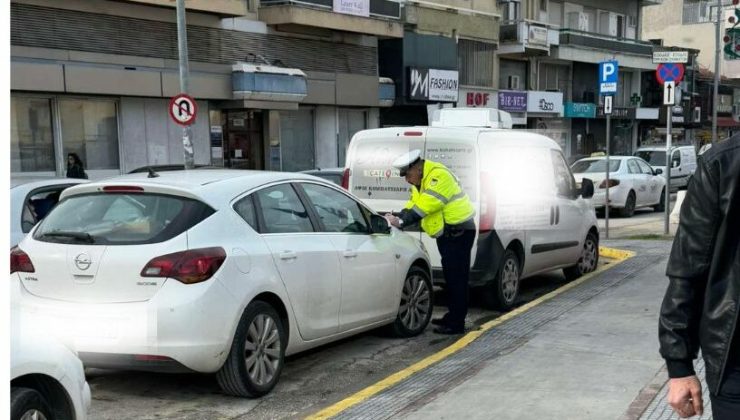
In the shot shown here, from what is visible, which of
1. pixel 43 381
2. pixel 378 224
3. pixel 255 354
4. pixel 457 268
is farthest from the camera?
pixel 457 268

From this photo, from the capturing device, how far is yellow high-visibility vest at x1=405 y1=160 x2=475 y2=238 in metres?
6.91

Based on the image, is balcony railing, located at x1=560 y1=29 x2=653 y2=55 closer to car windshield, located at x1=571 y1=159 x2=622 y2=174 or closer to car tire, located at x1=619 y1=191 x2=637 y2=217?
car windshield, located at x1=571 y1=159 x2=622 y2=174

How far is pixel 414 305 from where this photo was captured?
7.15 m

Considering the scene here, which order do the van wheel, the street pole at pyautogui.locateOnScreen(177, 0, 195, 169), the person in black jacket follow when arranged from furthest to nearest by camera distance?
the person in black jacket
the street pole at pyautogui.locateOnScreen(177, 0, 195, 169)
the van wheel

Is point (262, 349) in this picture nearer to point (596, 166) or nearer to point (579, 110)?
point (596, 166)

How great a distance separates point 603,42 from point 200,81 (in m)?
24.0

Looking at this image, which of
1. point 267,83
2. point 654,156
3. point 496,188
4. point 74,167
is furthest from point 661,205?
point 74,167

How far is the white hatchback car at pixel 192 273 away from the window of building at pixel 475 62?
2560cm

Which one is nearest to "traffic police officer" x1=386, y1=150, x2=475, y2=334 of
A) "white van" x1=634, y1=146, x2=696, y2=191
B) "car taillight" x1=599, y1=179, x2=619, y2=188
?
"car taillight" x1=599, y1=179, x2=619, y2=188

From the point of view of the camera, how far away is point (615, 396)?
4895 mm

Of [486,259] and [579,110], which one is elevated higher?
[579,110]

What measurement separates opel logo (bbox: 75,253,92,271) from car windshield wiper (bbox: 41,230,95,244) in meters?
0.12

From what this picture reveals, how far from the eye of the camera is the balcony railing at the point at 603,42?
34844 millimetres

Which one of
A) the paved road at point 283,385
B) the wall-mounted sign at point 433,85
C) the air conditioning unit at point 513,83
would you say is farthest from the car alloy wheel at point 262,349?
the air conditioning unit at point 513,83
